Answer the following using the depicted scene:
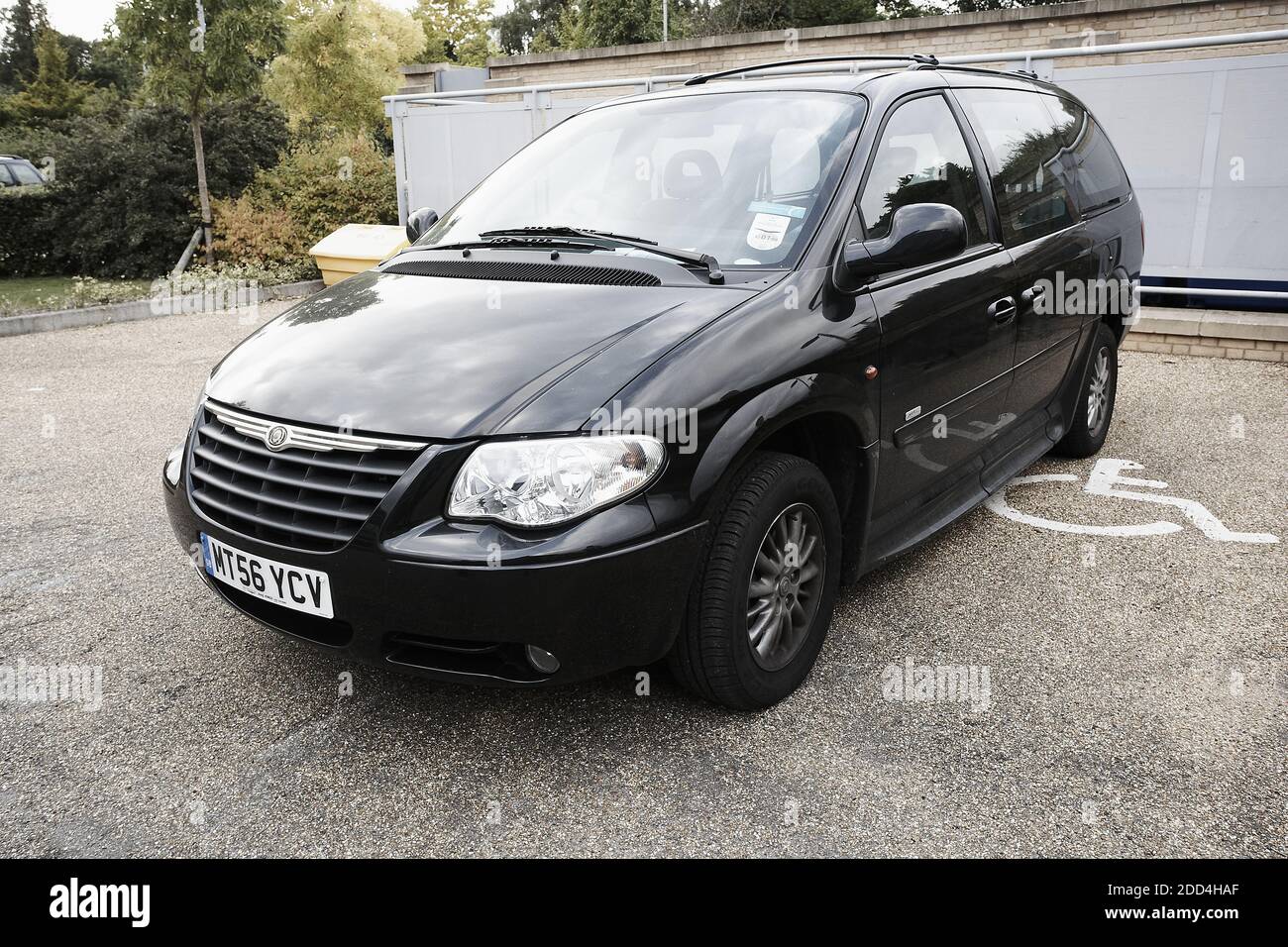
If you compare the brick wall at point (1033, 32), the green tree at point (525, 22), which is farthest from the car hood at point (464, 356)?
the green tree at point (525, 22)

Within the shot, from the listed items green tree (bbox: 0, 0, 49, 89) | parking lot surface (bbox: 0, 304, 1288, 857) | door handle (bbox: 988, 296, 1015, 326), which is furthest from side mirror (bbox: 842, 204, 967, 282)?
green tree (bbox: 0, 0, 49, 89)

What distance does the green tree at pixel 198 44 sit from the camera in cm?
1288

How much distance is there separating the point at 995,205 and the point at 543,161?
1.81 metres

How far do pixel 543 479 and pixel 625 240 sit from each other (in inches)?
48.0

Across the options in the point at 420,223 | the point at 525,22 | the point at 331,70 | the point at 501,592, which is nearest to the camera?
the point at 501,592

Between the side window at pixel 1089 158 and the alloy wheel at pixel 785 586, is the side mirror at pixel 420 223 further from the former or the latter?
the side window at pixel 1089 158

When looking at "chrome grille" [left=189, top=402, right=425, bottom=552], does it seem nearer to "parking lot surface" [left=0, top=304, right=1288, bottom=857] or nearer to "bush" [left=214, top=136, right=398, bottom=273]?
"parking lot surface" [left=0, top=304, right=1288, bottom=857]

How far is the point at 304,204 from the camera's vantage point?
14859 mm

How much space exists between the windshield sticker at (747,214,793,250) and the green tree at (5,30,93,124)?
4329cm

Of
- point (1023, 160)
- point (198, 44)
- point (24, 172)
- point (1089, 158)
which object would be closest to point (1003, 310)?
point (1023, 160)

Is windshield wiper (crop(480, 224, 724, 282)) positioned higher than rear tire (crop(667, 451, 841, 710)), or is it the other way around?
windshield wiper (crop(480, 224, 724, 282))

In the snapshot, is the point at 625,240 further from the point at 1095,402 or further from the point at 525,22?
the point at 525,22

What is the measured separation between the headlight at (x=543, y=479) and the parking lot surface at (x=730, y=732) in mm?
266

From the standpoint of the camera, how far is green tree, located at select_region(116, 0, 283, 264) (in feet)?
42.3
